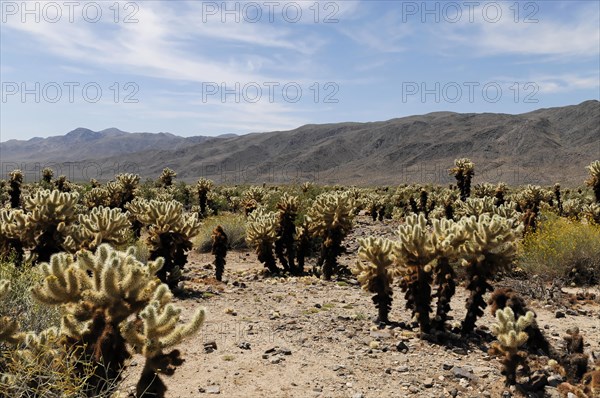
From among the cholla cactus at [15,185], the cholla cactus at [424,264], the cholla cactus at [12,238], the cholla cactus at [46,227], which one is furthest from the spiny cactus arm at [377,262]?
the cholla cactus at [15,185]

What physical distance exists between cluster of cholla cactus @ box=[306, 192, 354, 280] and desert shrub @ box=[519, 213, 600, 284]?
15.2 ft

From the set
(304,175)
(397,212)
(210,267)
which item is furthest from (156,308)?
(304,175)

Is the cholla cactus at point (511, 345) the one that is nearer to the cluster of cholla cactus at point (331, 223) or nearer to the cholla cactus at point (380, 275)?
the cholla cactus at point (380, 275)

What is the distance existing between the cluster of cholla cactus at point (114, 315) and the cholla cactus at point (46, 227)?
501 cm

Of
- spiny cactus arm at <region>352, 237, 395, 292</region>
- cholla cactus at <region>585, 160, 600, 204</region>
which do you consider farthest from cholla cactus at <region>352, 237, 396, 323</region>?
cholla cactus at <region>585, 160, 600, 204</region>

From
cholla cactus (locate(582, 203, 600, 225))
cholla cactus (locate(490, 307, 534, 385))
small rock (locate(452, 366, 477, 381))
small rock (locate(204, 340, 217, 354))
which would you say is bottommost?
small rock (locate(452, 366, 477, 381))

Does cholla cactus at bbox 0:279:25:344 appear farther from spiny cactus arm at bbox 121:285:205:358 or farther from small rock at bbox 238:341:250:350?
small rock at bbox 238:341:250:350

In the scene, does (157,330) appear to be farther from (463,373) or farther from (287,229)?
(287,229)

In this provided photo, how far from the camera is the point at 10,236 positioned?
9375 mm

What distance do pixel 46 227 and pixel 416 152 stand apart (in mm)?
97754

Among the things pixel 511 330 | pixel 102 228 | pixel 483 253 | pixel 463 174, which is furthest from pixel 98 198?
pixel 511 330

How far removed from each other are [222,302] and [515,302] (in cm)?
563

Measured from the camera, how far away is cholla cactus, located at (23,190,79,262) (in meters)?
9.06

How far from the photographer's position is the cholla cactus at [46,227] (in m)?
9.06
